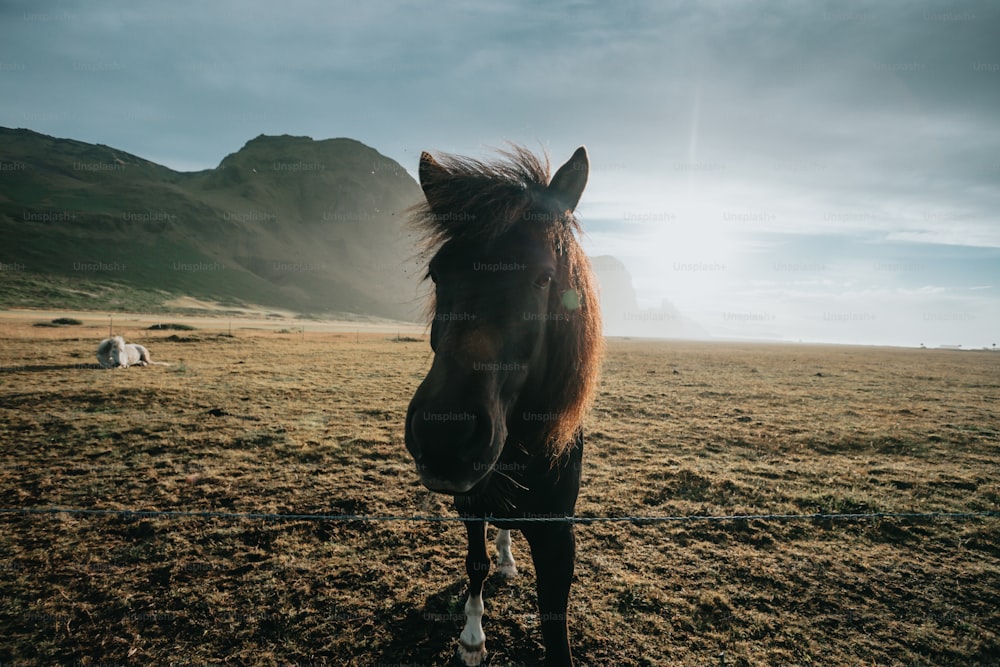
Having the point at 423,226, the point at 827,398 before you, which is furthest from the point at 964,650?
the point at 827,398

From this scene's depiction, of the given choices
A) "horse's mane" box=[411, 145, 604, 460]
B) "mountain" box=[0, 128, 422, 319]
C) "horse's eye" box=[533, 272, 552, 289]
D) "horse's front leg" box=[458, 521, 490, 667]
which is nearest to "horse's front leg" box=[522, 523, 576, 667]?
"horse's mane" box=[411, 145, 604, 460]

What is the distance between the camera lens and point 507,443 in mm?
2484

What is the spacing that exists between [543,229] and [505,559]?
353cm

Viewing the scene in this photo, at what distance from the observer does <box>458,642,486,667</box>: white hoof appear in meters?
3.08

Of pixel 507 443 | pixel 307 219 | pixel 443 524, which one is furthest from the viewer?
pixel 307 219

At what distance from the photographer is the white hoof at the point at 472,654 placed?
10.1 ft

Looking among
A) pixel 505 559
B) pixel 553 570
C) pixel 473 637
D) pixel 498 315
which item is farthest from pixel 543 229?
pixel 505 559

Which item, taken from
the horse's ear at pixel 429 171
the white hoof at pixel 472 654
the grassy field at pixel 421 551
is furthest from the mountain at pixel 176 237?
the white hoof at pixel 472 654

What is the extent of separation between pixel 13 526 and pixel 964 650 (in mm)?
9339

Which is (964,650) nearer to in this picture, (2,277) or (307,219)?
(2,277)

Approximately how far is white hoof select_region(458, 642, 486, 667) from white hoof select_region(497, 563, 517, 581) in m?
0.94

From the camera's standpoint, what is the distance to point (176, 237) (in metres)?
120

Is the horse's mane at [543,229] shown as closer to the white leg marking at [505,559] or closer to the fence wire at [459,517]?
the fence wire at [459,517]

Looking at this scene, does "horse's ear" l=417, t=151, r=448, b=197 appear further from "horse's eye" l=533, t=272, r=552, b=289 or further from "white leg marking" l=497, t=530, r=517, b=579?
"white leg marking" l=497, t=530, r=517, b=579
